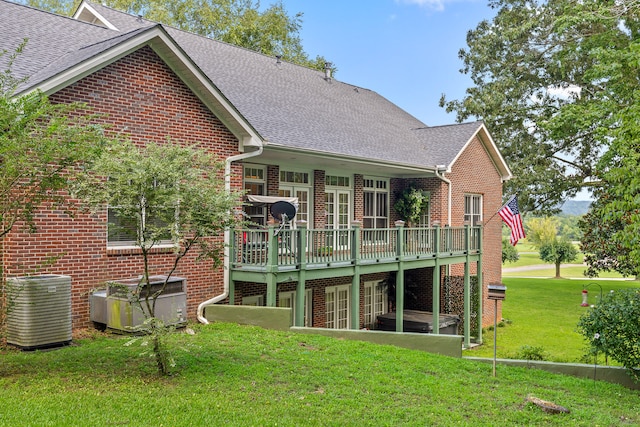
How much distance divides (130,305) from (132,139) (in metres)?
3.27

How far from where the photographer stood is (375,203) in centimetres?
1922

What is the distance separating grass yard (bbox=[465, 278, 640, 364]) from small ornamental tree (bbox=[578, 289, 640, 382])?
8.47ft

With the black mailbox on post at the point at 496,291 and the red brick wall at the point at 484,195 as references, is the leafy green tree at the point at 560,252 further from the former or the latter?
the black mailbox on post at the point at 496,291

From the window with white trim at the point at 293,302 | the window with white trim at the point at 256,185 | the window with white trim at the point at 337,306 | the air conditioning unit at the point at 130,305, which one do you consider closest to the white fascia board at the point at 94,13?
the window with white trim at the point at 256,185

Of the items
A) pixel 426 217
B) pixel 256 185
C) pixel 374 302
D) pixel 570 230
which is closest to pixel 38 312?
pixel 256 185

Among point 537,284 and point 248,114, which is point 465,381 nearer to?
point 248,114

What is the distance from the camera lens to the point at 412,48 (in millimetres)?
56469

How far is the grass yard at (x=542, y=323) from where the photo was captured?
17.5m

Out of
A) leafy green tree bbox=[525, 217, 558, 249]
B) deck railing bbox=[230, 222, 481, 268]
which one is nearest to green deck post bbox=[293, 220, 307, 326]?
deck railing bbox=[230, 222, 481, 268]

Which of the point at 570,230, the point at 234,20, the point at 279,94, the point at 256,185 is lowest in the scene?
the point at 570,230

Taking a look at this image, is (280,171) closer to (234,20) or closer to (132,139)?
(132,139)

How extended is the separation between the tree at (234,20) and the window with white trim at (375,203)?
15.8 meters

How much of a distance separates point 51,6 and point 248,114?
72.6ft

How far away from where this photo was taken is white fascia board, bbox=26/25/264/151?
9.33 metres
